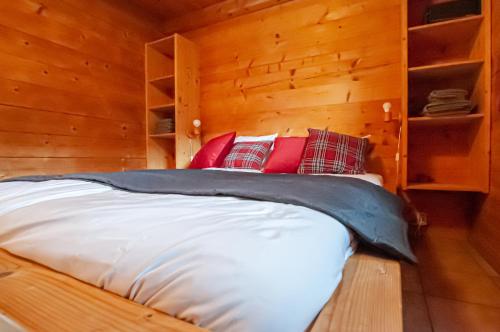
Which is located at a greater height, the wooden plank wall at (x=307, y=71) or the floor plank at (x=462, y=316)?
Answer: the wooden plank wall at (x=307, y=71)

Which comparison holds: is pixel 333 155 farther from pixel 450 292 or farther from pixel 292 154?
pixel 450 292

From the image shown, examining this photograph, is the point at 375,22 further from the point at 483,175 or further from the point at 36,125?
the point at 36,125

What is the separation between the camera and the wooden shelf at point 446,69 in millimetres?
1557

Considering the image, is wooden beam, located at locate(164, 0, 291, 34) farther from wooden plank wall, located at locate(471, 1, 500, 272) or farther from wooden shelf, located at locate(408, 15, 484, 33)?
wooden plank wall, located at locate(471, 1, 500, 272)

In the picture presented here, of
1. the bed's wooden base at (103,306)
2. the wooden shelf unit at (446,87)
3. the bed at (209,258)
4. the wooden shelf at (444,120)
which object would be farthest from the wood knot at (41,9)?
the wooden shelf at (444,120)

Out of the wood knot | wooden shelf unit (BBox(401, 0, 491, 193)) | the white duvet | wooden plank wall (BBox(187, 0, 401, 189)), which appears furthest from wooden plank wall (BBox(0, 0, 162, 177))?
wooden shelf unit (BBox(401, 0, 491, 193))

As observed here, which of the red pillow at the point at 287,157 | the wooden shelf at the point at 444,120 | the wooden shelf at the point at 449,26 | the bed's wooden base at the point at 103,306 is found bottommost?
the bed's wooden base at the point at 103,306

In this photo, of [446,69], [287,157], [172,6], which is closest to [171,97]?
[172,6]

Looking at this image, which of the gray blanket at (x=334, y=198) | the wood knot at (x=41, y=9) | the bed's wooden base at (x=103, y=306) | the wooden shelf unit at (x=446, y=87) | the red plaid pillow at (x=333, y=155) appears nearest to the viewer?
the bed's wooden base at (x=103, y=306)

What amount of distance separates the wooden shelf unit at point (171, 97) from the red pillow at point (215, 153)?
476mm

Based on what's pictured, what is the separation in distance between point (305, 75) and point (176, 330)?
2273 millimetres

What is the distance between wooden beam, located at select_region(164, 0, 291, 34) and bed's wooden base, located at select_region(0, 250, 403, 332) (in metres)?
2.54

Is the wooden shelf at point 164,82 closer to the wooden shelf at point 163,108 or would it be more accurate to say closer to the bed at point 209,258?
the wooden shelf at point 163,108

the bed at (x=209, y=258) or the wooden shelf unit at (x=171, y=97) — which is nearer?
the bed at (x=209, y=258)
